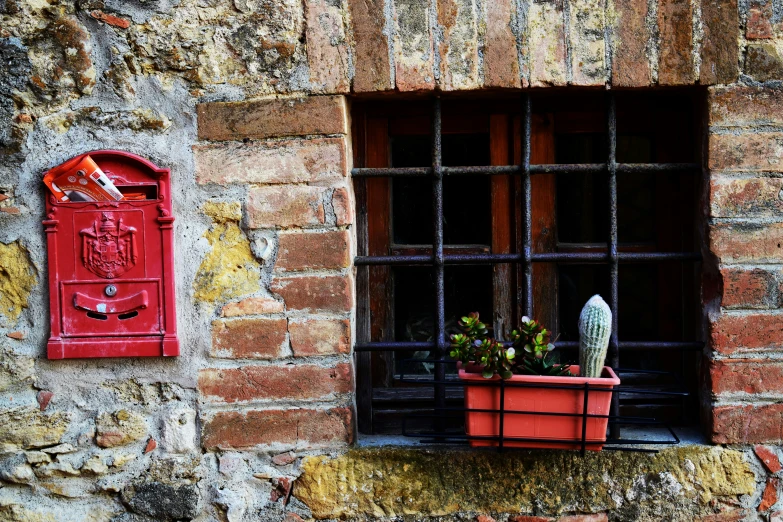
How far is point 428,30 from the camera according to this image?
6.16 feet

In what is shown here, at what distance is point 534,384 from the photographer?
1742 millimetres

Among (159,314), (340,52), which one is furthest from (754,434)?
(159,314)

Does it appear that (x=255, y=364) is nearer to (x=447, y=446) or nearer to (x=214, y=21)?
(x=447, y=446)

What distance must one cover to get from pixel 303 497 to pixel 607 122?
1354 millimetres

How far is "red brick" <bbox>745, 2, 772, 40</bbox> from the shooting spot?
1.86 meters

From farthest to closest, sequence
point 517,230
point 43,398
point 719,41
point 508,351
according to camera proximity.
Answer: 1. point 517,230
2. point 43,398
3. point 719,41
4. point 508,351

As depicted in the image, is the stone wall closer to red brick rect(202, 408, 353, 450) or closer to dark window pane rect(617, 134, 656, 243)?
red brick rect(202, 408, 353, 450)

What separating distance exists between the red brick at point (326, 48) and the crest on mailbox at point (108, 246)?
0.66 m

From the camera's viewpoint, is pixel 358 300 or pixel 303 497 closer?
pixel 303 497

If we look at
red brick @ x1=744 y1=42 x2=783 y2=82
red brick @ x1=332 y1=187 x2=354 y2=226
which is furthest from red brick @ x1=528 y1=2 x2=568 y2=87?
red brick @ x1=332 y1=187 x2=354 y2=226

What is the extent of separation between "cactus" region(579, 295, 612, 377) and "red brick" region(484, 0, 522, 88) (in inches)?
24.9

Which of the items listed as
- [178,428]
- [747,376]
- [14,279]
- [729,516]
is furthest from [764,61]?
[14,279]

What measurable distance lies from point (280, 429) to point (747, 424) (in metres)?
1.29

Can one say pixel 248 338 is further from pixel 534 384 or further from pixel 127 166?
pixel 534 384
